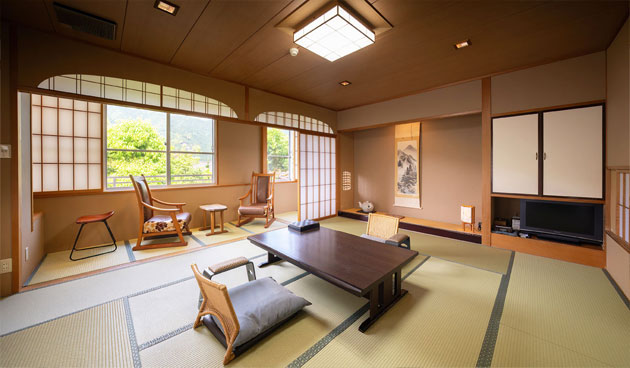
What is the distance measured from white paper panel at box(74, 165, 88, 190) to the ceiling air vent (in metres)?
2.19

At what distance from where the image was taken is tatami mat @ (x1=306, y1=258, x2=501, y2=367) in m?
1.54

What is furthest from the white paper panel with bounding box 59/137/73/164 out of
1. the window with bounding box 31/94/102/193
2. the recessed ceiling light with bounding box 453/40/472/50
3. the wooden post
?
the wooden post

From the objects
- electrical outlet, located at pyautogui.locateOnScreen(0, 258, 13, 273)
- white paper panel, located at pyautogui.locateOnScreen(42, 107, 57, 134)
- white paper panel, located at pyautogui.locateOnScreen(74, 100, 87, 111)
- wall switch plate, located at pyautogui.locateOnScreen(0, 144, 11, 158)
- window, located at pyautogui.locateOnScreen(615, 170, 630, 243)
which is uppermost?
white paper panel, located at pyautogui.locateOnScreen(74, 100, 87, 111)

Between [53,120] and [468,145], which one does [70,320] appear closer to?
[53,120]

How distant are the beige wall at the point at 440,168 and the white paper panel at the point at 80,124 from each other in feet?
18.0

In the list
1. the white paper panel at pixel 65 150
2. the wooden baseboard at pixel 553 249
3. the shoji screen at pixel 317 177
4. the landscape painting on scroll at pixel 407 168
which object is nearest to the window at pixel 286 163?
the shoji screen at pixel 317 177

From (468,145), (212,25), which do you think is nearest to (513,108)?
(468,145)

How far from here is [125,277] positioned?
2.63 m

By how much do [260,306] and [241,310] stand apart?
0.14 metres

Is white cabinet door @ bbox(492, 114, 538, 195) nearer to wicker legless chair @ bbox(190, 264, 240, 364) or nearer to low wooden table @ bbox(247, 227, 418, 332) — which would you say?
low wooden table @ bbox(247, 227, 418, 332)

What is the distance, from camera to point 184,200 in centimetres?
467

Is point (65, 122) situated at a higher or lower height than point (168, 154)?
higher

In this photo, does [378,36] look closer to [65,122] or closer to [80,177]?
[65,122]

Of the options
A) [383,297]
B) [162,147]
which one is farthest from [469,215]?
[162,147]
